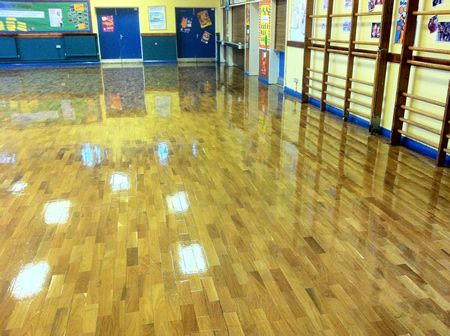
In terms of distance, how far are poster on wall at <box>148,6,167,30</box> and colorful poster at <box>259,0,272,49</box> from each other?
650 cm

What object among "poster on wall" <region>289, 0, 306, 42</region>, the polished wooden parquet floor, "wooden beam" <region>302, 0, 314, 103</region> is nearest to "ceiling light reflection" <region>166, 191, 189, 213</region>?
the polished wooden parquet floor

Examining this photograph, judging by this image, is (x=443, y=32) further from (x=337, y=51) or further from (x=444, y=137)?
(x=337, y=51)

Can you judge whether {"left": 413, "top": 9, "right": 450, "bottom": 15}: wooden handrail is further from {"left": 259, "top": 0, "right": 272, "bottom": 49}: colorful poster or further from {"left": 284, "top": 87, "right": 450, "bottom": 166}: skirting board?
{"left": 259, "top": 0, "right": 272, "bottom": 49}: colorful poster

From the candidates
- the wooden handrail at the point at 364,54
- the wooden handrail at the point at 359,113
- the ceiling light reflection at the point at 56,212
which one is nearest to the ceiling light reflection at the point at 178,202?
the ceiling light reflection at the point at 56,212

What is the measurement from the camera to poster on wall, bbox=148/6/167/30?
15.6 m

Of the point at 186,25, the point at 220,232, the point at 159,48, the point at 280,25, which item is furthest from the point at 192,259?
the point at 186,25

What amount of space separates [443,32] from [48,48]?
46.1 ft

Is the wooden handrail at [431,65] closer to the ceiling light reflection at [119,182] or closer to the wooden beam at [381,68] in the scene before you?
the wooden beam at [381,68]

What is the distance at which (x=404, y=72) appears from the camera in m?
4.82

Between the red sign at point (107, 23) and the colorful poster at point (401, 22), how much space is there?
12740 mm

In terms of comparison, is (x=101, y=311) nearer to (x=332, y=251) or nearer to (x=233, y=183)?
(x=332, y=251)

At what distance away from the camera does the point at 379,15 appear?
5391 millimetres

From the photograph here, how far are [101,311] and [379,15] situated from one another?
4985mm

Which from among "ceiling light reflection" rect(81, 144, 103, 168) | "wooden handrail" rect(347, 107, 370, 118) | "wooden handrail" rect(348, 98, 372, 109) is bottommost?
"ceiling light reflection" rect(81, 144, 103, 168)
